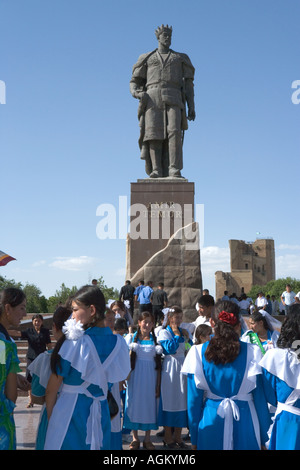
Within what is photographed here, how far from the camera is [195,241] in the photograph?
13.7m

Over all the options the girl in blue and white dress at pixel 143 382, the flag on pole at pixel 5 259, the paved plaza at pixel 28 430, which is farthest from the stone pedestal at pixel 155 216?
the flag on pole at pixel 5 259

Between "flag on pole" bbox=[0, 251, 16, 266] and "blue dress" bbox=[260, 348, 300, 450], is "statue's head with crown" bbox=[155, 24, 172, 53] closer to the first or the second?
"flag on pole" bbox=[0, 251, 16, 266]

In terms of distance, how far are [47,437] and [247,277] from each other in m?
71.8

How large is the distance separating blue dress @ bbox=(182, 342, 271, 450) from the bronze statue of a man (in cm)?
1298

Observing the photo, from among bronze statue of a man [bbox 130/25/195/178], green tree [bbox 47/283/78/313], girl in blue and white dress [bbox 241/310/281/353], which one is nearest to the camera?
girl in blue and white dress [bbox 241/310/281/353]

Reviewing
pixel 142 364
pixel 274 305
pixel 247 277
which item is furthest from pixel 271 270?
pixel 142 364

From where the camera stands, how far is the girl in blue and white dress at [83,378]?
3.02 meters

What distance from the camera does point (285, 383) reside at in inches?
128

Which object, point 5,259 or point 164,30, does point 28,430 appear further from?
point 164,30

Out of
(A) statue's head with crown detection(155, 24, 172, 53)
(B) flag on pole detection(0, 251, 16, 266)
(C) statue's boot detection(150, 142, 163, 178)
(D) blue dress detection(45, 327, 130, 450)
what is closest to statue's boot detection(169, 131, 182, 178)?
(C) statue's boot detection(150, 142, 163, 178)

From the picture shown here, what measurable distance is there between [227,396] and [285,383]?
399 millimetres

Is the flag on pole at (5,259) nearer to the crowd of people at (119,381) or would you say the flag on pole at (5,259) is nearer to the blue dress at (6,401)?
the crowd of people at (119,381)

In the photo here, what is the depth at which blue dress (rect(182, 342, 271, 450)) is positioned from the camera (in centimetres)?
327

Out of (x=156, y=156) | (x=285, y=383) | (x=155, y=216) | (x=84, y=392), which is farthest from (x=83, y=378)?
(x=156, y=156)
